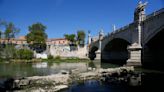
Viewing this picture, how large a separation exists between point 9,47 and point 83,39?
1300 inches

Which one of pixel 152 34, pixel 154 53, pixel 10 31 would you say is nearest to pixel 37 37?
pixel 10 31

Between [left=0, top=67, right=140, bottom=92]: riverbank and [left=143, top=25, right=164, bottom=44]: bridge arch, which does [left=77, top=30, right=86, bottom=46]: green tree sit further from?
[left=0, top=67, right=140, bottom=92]: riverbank

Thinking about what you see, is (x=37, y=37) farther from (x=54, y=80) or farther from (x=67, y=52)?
(x=54, y=80)

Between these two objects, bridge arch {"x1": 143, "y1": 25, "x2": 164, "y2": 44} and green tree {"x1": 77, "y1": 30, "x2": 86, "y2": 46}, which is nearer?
bridge arch {"x1": 143, "y1": 25, "x2": 164, "y2": 44}

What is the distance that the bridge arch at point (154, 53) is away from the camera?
39.8 meters

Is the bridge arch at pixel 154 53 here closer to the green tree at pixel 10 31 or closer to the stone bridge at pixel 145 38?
the stone bridge at pixel 145 38

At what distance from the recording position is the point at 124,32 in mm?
49969

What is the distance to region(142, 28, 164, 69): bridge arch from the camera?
39781 millimetres

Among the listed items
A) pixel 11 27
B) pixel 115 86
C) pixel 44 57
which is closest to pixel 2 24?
pixel 11 27

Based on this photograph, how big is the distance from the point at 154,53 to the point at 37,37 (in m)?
60.7

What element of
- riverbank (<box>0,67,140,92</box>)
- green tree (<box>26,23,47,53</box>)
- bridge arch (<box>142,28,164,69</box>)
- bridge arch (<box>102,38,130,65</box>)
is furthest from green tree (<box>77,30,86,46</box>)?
riverbank (<box>0,67,140,92</box>)

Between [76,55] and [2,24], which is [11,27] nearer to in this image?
[2,24]

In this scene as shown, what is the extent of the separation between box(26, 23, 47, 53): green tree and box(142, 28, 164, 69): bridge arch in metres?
60.3

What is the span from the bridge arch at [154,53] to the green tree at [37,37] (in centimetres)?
6027
